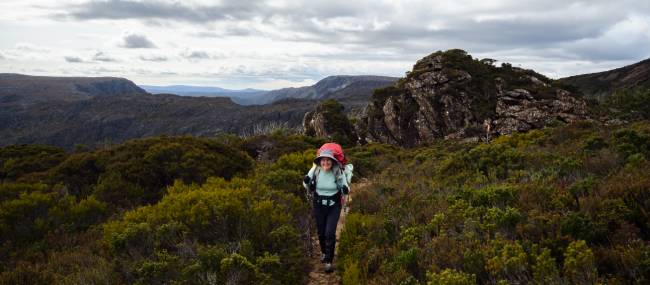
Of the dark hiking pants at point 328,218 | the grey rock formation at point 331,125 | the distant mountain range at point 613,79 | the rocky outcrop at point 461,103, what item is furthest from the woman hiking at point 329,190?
the distant mountain range at point 613,79

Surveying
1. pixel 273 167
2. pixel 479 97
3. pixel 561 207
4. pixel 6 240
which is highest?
pixel 479 97

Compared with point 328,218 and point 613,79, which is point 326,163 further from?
point 613,79

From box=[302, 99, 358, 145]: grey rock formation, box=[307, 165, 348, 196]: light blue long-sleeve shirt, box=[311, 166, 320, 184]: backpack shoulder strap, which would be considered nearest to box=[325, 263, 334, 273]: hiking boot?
box=[307, 165, 348, 196]: light blue long-sleeve shirt

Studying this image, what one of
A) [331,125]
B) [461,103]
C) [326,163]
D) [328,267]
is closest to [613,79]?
[461,103]

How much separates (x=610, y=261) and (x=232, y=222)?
15.5ft

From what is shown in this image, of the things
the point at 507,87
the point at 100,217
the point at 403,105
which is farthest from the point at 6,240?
the point at 507,87

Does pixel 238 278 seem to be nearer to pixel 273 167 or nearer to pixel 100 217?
pixel 100 217

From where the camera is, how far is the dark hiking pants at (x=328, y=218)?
226 inches

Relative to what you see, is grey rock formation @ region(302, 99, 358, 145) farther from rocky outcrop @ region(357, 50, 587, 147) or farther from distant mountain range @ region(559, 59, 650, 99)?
distant mountain range @ region(559, 59, 650, 99)

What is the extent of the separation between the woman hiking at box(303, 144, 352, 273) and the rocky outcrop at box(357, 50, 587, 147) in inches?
903

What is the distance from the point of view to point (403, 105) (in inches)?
1252

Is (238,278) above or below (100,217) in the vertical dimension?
above

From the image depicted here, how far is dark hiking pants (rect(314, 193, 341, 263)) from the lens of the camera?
574cm

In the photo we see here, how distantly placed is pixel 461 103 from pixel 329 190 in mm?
26164
